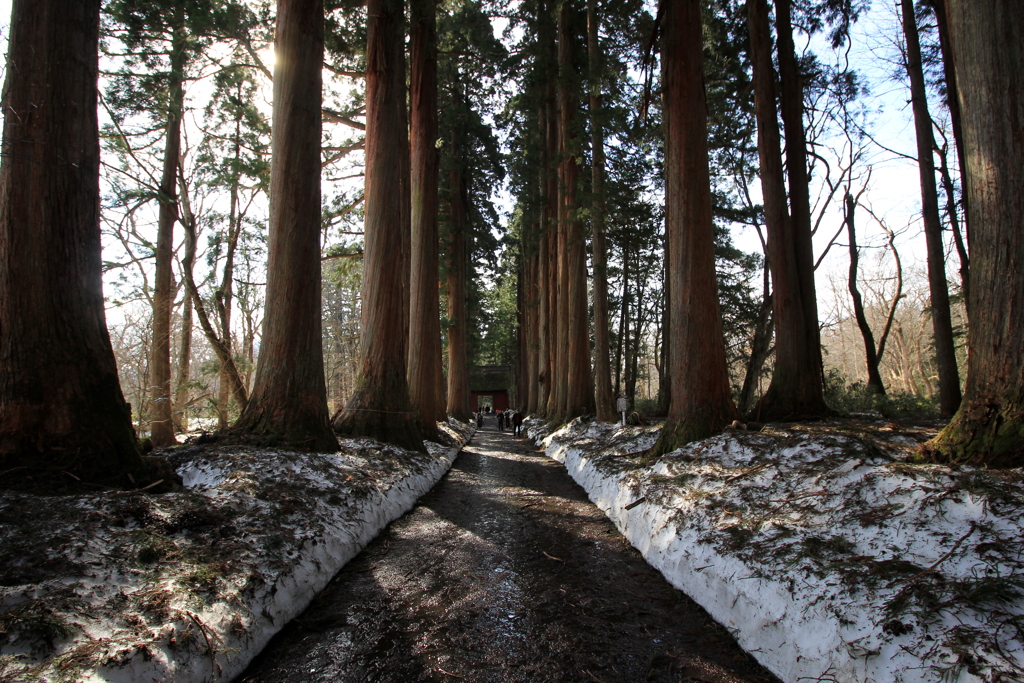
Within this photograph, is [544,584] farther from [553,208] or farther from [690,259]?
[553,208]

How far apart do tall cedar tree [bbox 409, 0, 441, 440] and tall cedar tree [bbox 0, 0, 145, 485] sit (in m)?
9.20

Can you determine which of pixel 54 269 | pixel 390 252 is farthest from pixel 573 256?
pixel 54 269

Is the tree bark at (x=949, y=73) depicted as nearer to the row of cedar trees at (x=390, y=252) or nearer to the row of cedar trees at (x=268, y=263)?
the row of cedar trees at (x=390, y=252)

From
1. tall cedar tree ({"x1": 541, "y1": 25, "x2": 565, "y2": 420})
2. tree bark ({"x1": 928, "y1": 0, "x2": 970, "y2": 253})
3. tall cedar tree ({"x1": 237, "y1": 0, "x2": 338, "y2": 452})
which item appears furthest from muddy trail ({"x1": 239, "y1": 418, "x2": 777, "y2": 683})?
tall cedar tree ({"x1": 541, "y1": 25, "x2": 565, "y2": 420})

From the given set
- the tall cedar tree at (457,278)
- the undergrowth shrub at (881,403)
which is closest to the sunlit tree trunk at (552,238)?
the tall cedar tree at (457,278)

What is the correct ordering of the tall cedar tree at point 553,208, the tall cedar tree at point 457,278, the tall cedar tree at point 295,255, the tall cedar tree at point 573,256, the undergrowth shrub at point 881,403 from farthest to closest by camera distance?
1. the tall cedar tree at point 457,278
2. the tall cedar tree at point 553,208
3. the tall cedar tree at point 573,256
4. the undergrowth shrub at point 881,403
5. the tall cedar tree at point 295,255

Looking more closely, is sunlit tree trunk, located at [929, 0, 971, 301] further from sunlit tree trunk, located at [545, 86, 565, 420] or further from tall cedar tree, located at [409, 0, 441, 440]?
tall cedar tree, located at [409, 0, 441, 440]

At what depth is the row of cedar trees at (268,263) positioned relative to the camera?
4051mm

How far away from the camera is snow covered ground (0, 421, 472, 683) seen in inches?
91.2

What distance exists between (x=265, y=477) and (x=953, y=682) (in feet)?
17.0

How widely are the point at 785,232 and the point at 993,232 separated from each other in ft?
21.6

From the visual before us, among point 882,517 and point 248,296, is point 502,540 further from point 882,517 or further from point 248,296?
point 248,296

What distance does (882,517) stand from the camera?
3.34 meters

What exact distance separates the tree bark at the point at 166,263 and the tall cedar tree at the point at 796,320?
11.2 m
